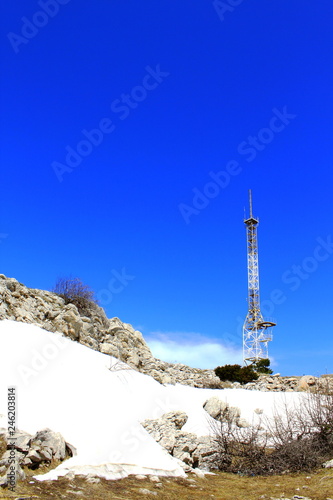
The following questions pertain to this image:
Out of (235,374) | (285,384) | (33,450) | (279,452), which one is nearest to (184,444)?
(279,452)

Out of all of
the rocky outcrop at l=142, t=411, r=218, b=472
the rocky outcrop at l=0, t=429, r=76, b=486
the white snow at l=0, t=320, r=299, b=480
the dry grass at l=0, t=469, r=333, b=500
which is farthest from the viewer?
the rocky outcrop at l=142, t=411, r=218, b=472

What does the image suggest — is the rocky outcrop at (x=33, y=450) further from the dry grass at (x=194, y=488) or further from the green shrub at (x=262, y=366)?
the green shrub at (x=262, y=366)

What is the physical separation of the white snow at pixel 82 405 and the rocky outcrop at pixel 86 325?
519 centimetres

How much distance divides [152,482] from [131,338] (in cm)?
1714

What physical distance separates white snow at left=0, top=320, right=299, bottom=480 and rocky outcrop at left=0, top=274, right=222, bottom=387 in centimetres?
519

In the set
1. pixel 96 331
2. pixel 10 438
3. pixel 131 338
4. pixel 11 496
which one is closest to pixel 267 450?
pixel 10 438

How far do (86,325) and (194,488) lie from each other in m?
13.9

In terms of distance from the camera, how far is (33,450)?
7066 millimetres

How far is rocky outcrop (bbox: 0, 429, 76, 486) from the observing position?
675 centimetres

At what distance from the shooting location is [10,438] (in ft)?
24.1

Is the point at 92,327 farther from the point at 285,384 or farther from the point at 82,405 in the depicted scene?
the point at 82,405

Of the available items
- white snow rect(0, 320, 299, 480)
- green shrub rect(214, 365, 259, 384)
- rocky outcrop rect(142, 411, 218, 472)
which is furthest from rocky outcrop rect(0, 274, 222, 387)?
rocky outcrop rect(142, 411, 218, 472)

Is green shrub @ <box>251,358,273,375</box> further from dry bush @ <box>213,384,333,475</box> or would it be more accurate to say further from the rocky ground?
dry bush @ <box>213,384,333,475</box>

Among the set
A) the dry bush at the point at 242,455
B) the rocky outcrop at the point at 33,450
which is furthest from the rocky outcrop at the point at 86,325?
the rocky outcrop at the point at 33,450
